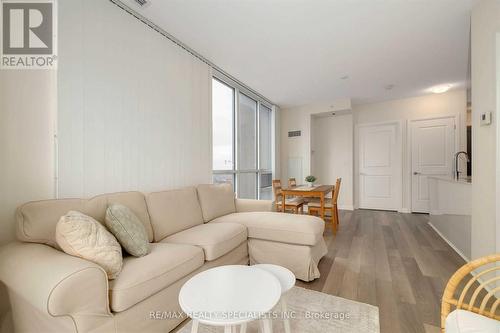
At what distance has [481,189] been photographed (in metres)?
1.95

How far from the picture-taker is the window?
3.67 metres

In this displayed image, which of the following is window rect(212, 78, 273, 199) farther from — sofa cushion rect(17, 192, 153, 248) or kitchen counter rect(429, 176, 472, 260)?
kitchen counter rect(429, 176, 472, 260)

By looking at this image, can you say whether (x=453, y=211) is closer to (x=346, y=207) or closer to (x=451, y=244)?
(x=451, y=244)

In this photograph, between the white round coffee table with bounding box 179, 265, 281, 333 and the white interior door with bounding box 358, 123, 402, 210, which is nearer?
the white round coffee table with bounding box 179, 265, 281, 333

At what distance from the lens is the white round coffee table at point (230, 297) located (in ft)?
2.94

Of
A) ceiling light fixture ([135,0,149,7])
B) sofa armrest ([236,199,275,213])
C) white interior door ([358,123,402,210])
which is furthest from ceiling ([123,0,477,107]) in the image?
sofa armrest ([236,199,275,213])

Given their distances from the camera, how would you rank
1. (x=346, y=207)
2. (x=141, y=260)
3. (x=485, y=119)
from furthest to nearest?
(x=346, y=207)
(x=485, y=119)
(x=141, y=260)

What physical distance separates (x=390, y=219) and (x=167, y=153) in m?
4.43

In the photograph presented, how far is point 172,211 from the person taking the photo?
2.16 m

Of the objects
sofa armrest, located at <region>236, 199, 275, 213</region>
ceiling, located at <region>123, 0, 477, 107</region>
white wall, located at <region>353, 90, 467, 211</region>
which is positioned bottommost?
sofa armrest, located at <region>236, 199, 275, 213</region>

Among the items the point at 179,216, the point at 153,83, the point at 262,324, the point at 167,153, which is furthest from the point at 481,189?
the point at 153,83

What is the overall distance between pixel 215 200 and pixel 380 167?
14.7ft

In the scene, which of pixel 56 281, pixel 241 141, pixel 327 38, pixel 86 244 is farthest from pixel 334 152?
pixel 56 281

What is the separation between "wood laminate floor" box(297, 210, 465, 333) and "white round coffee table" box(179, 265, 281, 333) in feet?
3.28
